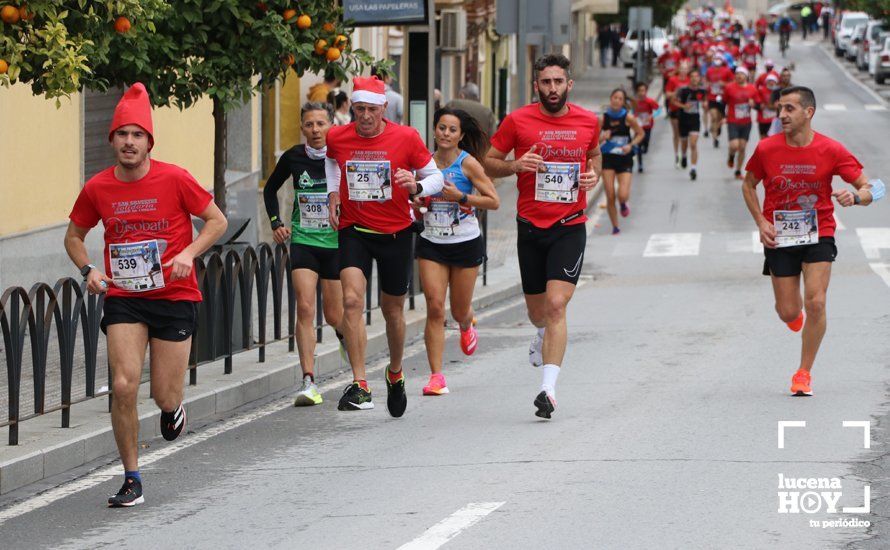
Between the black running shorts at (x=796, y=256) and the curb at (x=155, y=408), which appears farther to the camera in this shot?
the black running shorts at (x=796, y=256)

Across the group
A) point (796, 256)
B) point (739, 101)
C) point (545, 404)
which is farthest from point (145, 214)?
point (739, 101)

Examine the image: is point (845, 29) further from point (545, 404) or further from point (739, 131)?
point (545, 404)

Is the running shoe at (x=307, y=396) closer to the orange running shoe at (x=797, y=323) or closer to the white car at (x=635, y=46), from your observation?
the orange running shoe at (x=797, y=323)

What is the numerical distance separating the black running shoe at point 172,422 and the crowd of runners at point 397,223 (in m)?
0.01

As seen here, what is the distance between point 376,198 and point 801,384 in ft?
9.04

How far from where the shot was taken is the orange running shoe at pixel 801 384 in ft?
35.7

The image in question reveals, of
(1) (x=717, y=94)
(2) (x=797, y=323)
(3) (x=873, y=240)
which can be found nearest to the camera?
(2) (x=797, y=323)

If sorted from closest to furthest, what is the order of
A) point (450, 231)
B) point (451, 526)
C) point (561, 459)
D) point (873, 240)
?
point (451, 526) → point (561, 459) → point (450, 231) → point (873, 240)

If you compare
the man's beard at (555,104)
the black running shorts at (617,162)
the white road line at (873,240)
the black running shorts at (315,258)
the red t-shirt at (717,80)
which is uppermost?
the man's beard at (555,104)

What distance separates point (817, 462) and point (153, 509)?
309 centimetres

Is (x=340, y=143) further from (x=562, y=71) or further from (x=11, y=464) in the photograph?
(x=11, y=464)

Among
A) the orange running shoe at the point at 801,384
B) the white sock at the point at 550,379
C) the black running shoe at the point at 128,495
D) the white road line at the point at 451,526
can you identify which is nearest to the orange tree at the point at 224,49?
the white sock at the point at 550,379

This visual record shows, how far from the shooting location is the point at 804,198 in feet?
35.9

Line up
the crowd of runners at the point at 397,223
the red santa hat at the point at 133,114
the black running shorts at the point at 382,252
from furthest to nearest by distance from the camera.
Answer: the black running shorts at the point at 382,252 → the crowd of runners at the point at 397,223 → the red santa hat at the point at 133,114
